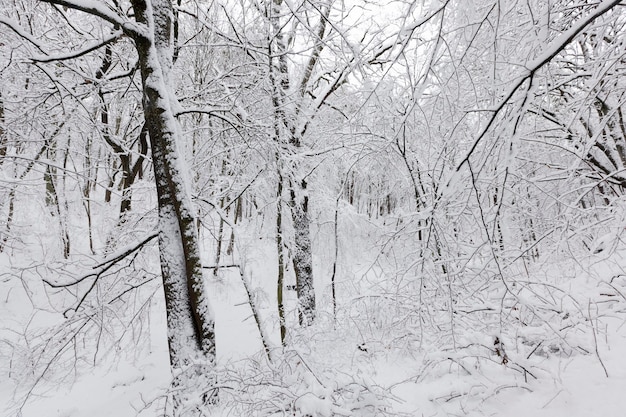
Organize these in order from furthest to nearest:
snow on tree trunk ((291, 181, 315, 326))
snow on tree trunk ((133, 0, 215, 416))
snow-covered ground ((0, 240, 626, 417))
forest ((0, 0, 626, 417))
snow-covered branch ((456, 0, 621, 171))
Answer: snow on tree trunk ((291, 181, 315, 326)), snow on tree trunk ((133, 0, 215, 416)), snow-covered ground ((0, 240, 626, 417)), forest ((0, 0, 626, 417)), snow-covered branch ((456, 0, 621, 171))

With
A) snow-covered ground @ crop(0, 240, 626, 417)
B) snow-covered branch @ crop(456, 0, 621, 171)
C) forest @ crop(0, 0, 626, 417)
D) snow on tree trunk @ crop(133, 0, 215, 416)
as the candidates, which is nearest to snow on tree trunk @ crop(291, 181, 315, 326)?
forest @ crop(0, 0, 626, 417)

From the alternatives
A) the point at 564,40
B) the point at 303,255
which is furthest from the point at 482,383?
the point at 303,255

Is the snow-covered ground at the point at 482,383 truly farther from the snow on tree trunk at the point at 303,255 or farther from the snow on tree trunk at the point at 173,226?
the snow on tree trunk at the point at 303,255

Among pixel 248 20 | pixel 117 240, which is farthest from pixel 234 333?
pixel 248 20

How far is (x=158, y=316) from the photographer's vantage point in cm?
1170

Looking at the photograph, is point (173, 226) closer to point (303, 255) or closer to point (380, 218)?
point (380, 218)

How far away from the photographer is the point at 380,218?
17.9ft

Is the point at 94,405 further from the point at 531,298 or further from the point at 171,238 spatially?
the point at 531,298

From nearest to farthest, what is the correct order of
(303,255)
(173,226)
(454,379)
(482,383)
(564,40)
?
(564,40) → (482,383) → (454,379) → (173,226) → (303,255)

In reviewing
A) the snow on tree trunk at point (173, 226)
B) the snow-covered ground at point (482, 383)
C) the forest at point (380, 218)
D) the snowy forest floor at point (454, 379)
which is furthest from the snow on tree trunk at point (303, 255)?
the snow on tree trunk at point (173, 226)

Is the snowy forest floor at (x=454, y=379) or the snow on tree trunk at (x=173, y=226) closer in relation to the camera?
the snowy forest floor at (x=454, y=379)

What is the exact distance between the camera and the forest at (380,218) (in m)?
2.28

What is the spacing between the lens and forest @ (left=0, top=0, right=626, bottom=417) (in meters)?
2.28

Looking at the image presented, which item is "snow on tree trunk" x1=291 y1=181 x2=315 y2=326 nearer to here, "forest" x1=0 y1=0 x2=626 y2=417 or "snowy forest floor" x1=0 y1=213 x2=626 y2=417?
"forest" x1=0 y1=0 x2=626 y2=417
